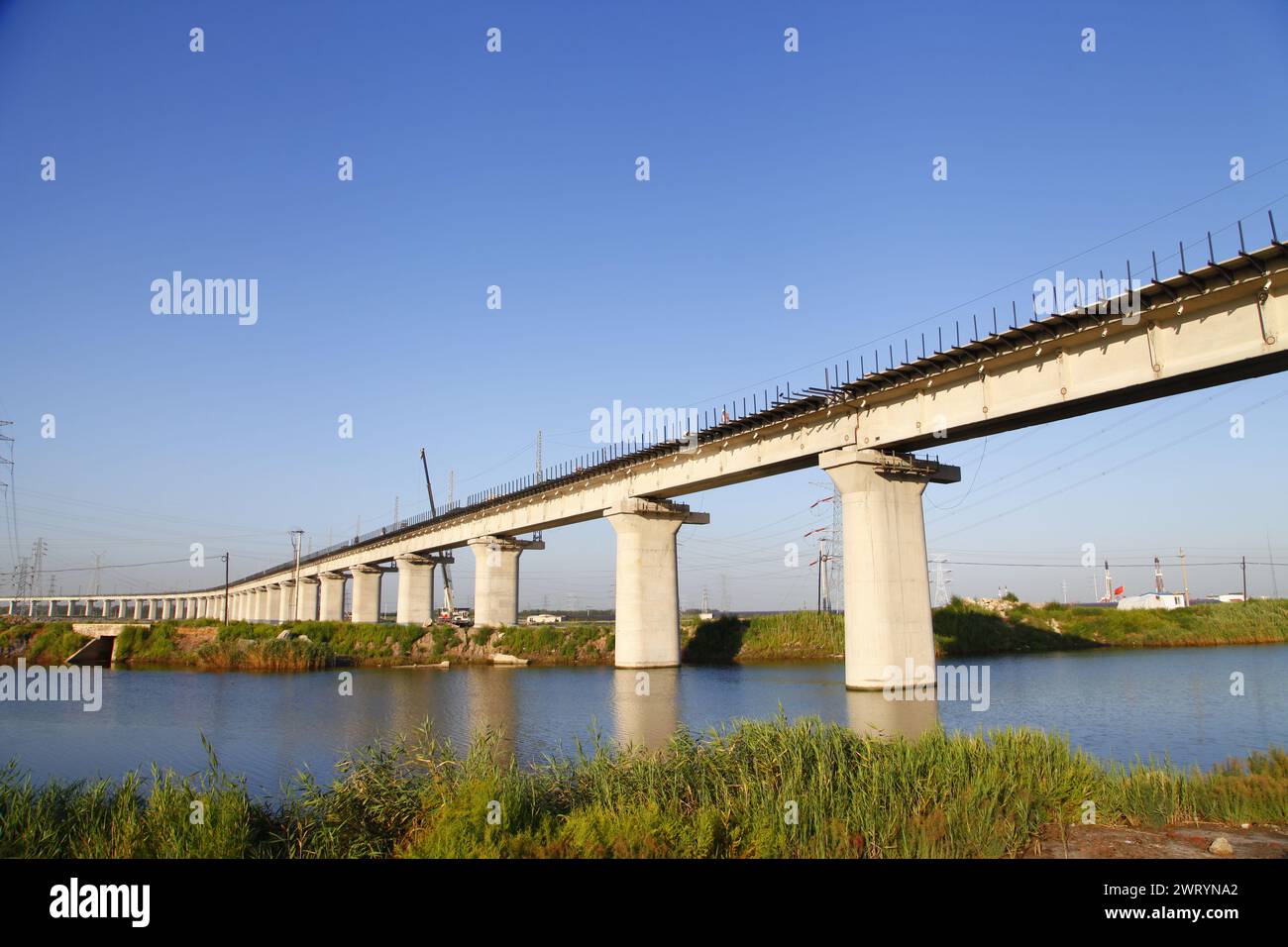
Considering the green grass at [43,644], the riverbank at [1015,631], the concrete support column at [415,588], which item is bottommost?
the riverbank at [1015,631]

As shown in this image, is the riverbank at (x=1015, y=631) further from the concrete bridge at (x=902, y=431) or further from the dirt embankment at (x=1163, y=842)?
the dirt embankment at (x=1163, y=842)

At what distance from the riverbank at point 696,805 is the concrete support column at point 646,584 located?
3666 cm

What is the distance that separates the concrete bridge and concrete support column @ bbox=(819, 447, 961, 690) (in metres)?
0.06

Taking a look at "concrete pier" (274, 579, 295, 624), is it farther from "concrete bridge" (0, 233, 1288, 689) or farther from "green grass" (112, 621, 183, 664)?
"concrete bridge" (0, 233, 1288, 689)

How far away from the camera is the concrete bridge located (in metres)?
24.7

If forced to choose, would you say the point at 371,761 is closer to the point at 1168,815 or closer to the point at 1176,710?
the point at 1168,815

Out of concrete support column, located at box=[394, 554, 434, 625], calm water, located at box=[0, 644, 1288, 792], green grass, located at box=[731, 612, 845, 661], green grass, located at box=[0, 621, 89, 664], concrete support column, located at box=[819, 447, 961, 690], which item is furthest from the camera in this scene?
concrete support column, located at box=[394, 554, 434, 625]

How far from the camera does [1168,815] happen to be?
13.2 metres

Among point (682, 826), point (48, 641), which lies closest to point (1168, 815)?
point (682, 826)

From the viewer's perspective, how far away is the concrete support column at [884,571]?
35.0m

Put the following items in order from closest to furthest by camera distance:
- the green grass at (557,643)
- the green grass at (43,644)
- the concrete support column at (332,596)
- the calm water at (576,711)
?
the calm water at (576,711)
the green grass at (43,644)
the green grass at (557,643)
the concrete support column at (332,596)

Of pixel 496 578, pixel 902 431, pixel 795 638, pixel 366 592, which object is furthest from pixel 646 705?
pixel 366 592

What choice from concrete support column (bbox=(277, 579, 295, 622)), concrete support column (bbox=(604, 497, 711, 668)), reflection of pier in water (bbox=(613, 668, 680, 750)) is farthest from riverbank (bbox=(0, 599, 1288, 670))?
concrete support column (bbox=(277, 579, 295, 622))

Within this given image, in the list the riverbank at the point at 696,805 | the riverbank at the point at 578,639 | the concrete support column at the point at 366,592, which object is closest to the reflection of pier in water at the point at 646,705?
the riverbank at the point at 696,805
